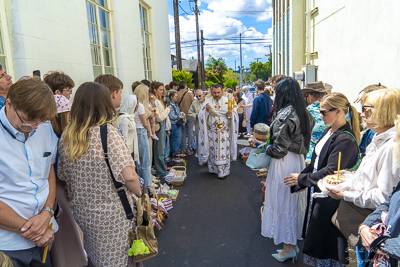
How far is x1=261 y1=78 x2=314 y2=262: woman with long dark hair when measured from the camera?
2.78m

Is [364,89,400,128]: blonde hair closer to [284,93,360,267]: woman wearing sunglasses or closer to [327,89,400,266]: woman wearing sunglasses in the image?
[327,89,400,266]: woman wearing sunglasses

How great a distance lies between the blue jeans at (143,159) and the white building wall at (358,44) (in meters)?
4.51

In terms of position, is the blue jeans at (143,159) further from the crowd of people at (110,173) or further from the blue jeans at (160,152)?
the crowd of people at (110,173)

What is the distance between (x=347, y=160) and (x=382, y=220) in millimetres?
760

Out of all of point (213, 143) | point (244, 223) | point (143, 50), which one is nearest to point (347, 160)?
point (244, 223)

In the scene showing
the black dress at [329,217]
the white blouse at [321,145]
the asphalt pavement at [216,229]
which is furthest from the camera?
the asphalt pavement at [216,229]

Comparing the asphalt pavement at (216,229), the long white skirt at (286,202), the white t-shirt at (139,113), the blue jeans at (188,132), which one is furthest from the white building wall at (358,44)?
the white t-shirt at (139,113)

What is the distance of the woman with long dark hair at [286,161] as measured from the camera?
278 cm

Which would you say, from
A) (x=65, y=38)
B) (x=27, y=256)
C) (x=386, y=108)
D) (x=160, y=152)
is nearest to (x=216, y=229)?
(x=160, y=152)

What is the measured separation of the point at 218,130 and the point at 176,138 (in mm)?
1697

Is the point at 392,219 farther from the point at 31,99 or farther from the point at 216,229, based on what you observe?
the point at 216,229

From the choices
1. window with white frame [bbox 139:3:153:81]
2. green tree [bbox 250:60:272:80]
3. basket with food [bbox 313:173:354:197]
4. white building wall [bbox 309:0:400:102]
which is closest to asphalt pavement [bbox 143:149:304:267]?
A: basket with food [bbox 313:173:354:197]

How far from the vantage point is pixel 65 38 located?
15.0 ft

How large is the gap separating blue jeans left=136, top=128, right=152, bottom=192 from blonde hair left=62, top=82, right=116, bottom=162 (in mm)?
2530
